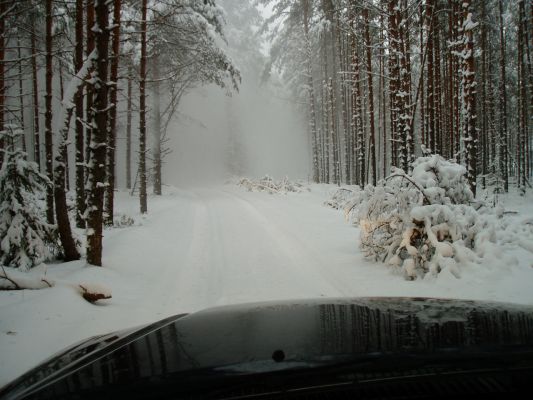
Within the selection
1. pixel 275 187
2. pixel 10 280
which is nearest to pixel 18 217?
pixel 10 280

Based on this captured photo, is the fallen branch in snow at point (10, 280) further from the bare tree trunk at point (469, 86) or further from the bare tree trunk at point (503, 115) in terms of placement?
the bare tree trunk at point (503, 115)

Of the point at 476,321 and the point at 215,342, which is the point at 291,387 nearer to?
the point at 215,342

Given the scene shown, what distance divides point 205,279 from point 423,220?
428 centimetres

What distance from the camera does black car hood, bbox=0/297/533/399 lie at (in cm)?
148

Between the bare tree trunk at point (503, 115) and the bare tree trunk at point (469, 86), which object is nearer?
the bare tree trunk at point (469, 86)

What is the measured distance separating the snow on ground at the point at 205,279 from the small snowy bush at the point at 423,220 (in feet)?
1.07

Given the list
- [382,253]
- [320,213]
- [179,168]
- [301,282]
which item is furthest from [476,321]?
[179,168]

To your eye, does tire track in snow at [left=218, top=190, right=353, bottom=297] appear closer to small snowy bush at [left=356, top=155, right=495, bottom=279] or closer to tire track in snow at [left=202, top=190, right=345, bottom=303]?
tire track in snow at [left=202, top=190, right=345, bottom=303]

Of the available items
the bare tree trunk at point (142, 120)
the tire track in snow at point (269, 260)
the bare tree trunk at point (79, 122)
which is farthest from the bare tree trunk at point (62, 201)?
the bare tree trunk at point (142, 120)

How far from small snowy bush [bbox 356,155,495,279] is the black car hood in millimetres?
3664

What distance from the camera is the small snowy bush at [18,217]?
684cm

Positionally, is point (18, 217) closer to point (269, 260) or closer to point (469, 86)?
point (269, 260)

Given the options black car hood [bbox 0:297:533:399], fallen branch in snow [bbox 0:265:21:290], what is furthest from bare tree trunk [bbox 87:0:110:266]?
black car hood [bbox 0:297:533:399]

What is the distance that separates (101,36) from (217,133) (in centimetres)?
6473
